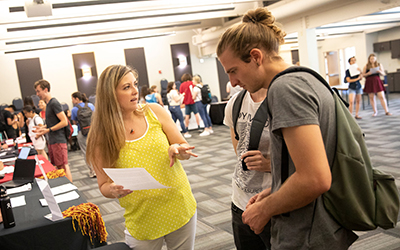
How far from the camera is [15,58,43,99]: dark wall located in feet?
44.0

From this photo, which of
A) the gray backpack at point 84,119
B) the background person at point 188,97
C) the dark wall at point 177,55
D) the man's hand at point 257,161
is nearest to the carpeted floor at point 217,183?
the gray backpack at point 84,119

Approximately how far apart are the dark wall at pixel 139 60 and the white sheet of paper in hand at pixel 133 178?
13.4m

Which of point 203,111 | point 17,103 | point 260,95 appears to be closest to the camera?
point 260,95

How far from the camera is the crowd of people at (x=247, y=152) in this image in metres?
0.87

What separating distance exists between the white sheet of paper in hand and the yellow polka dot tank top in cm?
18

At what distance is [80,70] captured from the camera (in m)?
14.0

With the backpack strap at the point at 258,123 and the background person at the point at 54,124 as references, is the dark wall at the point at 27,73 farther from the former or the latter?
the backpack strap at the point at 258,123

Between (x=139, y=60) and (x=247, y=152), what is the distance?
45.8 feet

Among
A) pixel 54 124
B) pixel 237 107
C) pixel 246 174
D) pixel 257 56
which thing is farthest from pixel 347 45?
pixel 257 56

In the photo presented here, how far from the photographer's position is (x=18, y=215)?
2.26m

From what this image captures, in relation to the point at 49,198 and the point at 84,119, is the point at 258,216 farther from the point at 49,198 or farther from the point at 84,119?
the point at 84,119

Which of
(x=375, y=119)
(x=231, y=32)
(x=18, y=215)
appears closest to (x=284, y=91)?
(x=231, y=32)

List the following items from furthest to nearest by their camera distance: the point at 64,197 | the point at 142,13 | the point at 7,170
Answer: the point at 142,13 → the point at 7,170 → the point at 64,197

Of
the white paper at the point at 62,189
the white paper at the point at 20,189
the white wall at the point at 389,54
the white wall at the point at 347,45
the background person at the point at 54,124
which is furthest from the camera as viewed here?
the white wall at the point at 347,45
